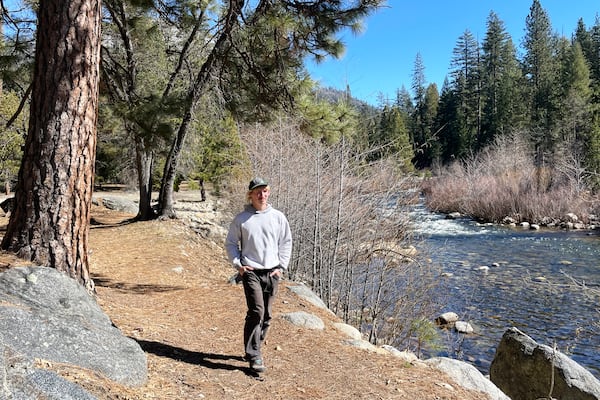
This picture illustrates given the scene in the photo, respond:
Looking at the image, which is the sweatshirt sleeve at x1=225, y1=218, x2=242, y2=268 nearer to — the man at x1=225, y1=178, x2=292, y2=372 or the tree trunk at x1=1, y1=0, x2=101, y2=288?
the man at x1=225, y1=178, x2=292, y2=372

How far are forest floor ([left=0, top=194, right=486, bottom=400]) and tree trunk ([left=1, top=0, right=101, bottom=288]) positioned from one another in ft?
1.06

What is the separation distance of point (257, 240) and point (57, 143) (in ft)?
6.56

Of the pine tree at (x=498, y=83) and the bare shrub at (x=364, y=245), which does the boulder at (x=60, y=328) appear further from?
the pine tree at (x=498, y=83)

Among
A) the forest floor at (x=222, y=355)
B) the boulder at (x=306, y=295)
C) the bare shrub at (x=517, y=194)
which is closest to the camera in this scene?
the forest floor at (x=222, y=355)

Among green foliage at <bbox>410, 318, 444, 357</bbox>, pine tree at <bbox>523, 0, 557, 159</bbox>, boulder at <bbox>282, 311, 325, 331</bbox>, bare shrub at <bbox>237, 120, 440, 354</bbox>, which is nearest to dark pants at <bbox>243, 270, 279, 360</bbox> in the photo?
boulder at <bbox>282, 311, 325, 331</bbox>

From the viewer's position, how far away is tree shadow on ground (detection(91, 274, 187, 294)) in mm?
6606

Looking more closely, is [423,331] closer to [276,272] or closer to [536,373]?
[536,373]

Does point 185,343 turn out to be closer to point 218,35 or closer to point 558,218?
point 218,35

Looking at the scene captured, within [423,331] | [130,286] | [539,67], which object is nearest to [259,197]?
[130,286]

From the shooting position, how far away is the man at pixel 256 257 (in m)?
3.76

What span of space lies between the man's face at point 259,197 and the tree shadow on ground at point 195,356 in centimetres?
128

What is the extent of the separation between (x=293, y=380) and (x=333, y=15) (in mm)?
5049

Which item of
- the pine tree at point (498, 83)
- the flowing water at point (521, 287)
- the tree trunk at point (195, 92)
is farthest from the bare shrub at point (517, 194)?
the pine tree at point (498, 83)

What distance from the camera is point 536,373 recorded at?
17.1 feet
